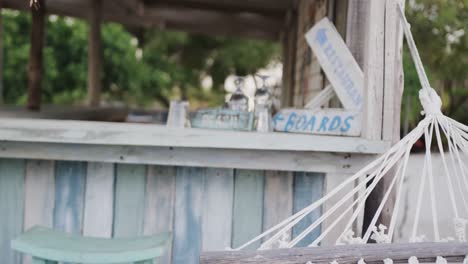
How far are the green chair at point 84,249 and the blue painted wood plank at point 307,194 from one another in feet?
1.48

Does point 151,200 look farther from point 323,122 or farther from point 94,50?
point 94,50

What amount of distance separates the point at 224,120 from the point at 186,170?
0.67 ft

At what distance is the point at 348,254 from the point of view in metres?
0.97

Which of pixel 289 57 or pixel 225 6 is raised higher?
pixel 225 6

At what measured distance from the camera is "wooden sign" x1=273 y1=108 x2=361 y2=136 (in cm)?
140

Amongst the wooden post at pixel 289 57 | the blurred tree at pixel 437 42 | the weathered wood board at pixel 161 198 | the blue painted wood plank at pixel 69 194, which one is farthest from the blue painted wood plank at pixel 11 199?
the wooden post at pixel 289 57

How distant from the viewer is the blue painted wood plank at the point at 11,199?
1.45 metres

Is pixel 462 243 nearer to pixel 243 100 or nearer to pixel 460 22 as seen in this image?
pixel 243 100

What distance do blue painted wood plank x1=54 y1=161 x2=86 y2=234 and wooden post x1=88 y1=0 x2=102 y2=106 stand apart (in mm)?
2619

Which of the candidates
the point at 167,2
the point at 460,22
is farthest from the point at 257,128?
the point at 167,2

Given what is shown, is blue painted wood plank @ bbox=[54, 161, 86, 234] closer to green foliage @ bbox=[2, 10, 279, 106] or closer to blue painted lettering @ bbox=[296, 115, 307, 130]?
blue painted lettering @ bbox=[296, 115, 307, 130]

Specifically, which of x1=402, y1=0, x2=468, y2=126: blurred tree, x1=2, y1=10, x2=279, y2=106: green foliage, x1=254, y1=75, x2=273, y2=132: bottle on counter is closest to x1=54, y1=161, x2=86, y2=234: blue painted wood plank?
x1=254, y1=75, x2=273, y2=132: bottle on counter

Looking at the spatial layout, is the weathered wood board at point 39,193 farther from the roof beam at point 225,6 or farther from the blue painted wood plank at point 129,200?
the roof beam at point 225,6

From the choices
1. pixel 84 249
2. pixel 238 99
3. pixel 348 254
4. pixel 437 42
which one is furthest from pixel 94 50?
pixel 348 254
